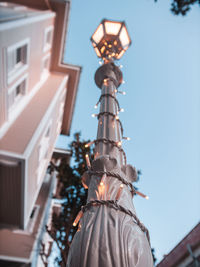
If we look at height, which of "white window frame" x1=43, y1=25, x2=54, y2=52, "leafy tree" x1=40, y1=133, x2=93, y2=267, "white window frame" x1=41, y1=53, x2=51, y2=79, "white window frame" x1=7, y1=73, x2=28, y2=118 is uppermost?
"white window frame" x1=43, y1=25, x2=54, y2=52

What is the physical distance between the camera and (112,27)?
10.5ft

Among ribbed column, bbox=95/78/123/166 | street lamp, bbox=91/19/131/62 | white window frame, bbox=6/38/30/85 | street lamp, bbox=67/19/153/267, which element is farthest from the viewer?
white window frame, bbox=6/38/30/85

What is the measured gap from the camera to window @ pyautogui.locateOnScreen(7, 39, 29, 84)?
20.7ft

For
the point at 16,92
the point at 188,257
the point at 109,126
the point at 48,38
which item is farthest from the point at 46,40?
the point at 188,257

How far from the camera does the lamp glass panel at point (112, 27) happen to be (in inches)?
125

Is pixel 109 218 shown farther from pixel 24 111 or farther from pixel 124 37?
pixel 24 111

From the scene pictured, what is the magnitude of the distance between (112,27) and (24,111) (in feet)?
19.0

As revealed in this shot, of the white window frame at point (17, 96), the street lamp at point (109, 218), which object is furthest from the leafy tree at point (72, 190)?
the street lamp at point (109, 218)

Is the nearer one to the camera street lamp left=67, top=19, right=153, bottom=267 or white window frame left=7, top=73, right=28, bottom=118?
street lamp left=67, top=19, right=153, bottom=267

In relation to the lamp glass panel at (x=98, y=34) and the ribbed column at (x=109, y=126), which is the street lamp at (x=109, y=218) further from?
the lamp glass panel at (x=98, y=34)

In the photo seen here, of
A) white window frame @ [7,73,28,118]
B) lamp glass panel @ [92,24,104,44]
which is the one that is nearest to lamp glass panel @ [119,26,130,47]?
lamp glass panel @ [92,24,104,44]

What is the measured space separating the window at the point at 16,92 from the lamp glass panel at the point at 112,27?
4.86 m

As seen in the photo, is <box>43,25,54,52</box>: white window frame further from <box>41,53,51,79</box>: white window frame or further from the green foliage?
the green foliage

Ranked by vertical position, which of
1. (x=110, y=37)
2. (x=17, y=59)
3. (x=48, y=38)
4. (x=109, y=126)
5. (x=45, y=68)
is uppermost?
(x=48, y=38)
